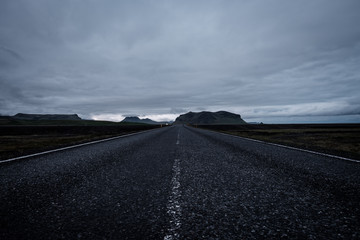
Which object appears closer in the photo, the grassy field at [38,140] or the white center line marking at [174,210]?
the white center line marking at [174,210]

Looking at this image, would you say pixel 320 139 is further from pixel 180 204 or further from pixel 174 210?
pixel 174 210

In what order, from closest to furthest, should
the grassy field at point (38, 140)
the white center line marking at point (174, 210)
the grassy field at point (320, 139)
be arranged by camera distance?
1. the white center line marking at point (174, 210)
2. the grassy field at point (38, 140)
3. the grassy field at point (320, 139)

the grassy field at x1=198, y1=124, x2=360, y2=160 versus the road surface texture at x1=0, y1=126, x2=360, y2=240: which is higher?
the road surface texture at x1=0, y1=126, x2=360, y2=240

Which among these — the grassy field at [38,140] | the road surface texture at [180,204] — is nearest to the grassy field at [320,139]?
the road surface texture at [180,204]

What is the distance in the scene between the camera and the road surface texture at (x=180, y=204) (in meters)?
1.88

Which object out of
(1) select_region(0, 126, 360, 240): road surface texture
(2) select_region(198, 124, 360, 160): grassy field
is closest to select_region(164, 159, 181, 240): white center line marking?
(1) select_region(0, 126, 360, 240): road surface texture

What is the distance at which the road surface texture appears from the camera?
6.16ft

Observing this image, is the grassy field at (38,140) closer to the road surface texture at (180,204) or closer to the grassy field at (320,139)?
the road surface texture at (180,204)

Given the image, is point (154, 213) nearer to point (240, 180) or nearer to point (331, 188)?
point (240, 180)

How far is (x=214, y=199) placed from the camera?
8.98 feet

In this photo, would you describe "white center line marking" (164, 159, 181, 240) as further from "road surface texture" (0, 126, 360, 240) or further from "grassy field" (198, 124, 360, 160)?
"grassy field" (198, 124, 360, 160)

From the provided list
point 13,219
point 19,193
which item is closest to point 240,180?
point 13,219

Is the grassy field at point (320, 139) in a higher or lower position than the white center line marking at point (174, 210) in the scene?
lower

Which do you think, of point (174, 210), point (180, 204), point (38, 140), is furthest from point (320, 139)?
point (38, 140)
